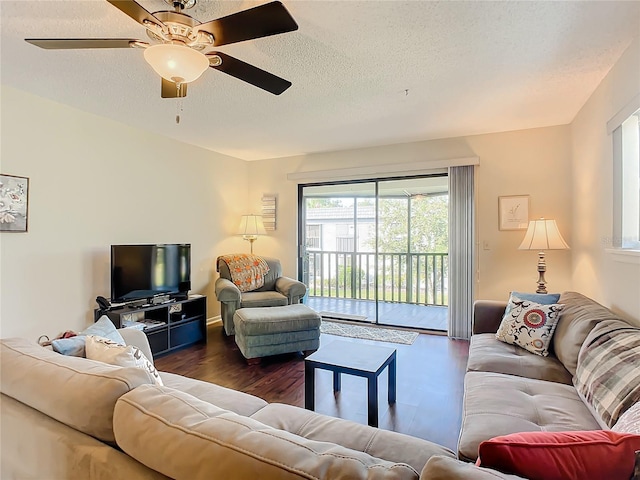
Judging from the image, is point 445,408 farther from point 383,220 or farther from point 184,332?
point 383,220

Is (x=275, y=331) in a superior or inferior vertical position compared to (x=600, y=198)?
inferior

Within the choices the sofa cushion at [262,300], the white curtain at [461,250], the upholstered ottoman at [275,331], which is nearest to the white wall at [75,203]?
the sofa cushion at [262,300]

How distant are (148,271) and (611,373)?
144 inches

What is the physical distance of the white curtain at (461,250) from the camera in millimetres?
4082

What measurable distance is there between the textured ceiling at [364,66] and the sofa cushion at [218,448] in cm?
188

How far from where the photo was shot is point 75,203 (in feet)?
10.7

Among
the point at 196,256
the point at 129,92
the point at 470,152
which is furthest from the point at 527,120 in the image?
the point at 196,256

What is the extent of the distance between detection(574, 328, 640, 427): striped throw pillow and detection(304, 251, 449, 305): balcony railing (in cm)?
377

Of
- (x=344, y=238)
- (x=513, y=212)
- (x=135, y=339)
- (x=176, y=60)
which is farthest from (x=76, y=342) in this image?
(x=344, y=238)

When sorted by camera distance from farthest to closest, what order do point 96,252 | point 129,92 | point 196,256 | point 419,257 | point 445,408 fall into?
1. point 419,257
2. point 196,256
3. point 96,252
4. point 129,92
5. point 445,408

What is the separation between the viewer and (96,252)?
3432mm

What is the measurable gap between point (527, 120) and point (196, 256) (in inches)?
164

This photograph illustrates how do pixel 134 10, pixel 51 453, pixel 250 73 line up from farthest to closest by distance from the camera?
pixel 250 73, pixel 134 10, pixel 51 453

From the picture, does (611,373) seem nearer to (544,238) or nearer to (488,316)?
(488,316)
